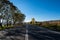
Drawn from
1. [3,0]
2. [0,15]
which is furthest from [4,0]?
[0,15]

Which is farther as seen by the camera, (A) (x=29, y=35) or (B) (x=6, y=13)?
(B) (x=6, y=13)

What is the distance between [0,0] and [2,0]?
635mm

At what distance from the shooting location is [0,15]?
41312mm

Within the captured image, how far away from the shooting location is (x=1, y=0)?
32656 mm

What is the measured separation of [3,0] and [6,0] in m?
0.89

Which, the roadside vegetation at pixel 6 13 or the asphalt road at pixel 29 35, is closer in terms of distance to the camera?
the asphalt road at pixel 29 35

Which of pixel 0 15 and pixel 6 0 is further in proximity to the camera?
pixel 0 15

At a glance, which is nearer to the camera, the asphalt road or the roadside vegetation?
the asphalt road

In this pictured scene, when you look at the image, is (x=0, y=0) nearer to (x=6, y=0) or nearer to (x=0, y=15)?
(x=6, y=0)

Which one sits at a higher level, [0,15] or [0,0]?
[0,0]

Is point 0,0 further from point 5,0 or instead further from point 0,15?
point 0,15

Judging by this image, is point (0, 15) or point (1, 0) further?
point (0, 15)

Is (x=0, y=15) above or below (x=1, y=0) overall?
below

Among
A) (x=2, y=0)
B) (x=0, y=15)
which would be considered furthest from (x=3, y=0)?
(x=0, y=15)
